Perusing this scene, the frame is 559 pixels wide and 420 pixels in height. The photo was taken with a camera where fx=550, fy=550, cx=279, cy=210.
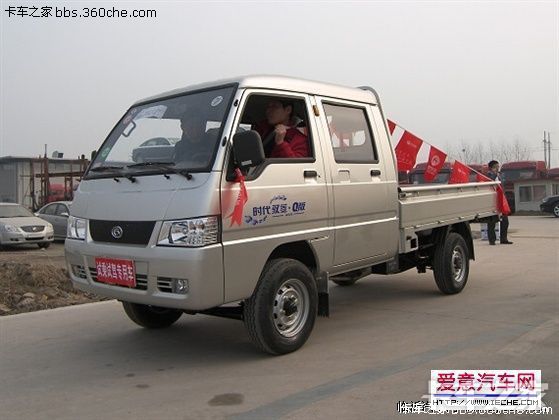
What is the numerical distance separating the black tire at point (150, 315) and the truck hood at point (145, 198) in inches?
50.3

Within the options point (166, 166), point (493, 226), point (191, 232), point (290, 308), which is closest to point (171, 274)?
point (191, 232)

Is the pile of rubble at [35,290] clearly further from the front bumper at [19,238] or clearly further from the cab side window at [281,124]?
the front bumper at [19,238]

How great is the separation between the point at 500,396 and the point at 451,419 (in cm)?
56

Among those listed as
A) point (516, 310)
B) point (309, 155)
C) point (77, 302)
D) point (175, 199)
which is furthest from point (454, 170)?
point (77, 302)

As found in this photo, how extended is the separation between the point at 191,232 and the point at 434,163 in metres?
4.51

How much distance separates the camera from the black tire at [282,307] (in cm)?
440

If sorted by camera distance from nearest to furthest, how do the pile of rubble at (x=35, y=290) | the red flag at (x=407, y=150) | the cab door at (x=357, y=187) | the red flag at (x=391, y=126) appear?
the cab door at (x=357, y=187), the red flag at (x=391, y=126), the red flag at (x=407, y=150), the pile of rubble at (x=35, y=290)

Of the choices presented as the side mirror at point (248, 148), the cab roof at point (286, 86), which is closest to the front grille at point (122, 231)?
the side mirror at point (248, 148)

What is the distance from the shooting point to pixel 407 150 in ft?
22.2

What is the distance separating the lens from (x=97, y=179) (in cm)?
485

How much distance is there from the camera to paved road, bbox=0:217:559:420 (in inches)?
148

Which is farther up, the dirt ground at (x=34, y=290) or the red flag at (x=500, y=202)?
the red flag at (x=500, y=202)

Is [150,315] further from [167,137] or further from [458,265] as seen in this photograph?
[458,265]

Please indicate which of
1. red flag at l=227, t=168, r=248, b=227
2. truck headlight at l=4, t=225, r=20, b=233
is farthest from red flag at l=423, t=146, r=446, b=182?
truck headlight at l=4, t=225, r=20, b=233
